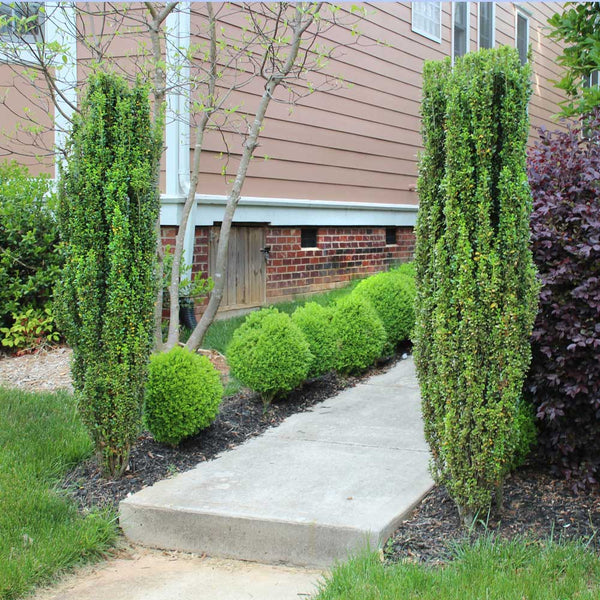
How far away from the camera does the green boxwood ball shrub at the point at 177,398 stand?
4.42 m

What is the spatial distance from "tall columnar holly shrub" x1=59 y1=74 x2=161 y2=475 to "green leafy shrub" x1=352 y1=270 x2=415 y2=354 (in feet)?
10.6

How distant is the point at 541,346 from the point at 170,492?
2.09 m

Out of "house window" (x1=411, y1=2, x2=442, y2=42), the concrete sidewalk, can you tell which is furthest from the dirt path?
"house window" (x1=411, y1=2, x2=442, y2=42)

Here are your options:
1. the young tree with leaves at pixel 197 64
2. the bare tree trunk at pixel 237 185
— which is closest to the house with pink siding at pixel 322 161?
the young tree with leaves at pixel 197 64

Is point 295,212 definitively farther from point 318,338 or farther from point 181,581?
point 181,581

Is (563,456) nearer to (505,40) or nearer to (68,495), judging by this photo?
(68,495)

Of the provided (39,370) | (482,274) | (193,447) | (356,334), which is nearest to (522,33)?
(356,334)

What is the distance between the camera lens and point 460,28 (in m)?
12.8

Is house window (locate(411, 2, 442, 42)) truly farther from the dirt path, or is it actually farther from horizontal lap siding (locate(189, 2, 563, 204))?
the dirt path

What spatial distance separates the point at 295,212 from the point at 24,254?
11.0 feet

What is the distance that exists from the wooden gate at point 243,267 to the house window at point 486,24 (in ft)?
24.4

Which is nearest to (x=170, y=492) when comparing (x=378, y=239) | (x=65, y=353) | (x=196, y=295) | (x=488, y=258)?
(x=488, y=258)

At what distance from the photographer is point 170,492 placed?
392cm

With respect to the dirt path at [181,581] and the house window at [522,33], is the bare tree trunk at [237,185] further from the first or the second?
the house window at [522,33]
